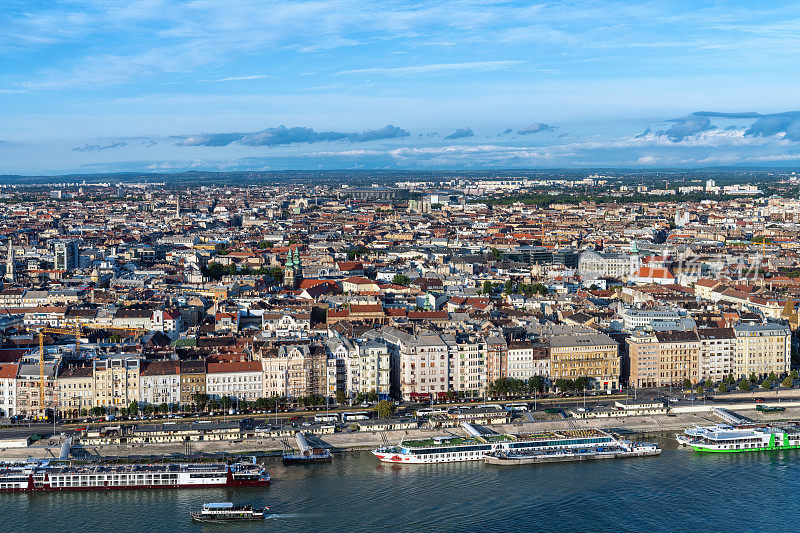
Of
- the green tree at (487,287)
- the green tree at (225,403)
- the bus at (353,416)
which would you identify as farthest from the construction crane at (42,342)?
the green tree at (487,287)

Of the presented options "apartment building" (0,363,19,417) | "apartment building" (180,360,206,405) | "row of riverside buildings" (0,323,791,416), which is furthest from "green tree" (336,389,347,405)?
"apartment building" (0,363,19,417)

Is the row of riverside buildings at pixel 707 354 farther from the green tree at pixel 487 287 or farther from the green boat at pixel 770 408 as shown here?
the green tree at pixel 487 287

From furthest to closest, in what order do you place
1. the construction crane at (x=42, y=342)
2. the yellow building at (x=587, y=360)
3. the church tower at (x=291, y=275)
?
the church tower at (x=291, y=275)
the yellow building at (x=587, y=360)
the construction crane at (x=42, y=342)

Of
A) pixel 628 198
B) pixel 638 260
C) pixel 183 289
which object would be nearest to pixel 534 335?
pixel 183 289

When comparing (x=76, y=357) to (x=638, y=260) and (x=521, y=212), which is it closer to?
(x=638, y=260)

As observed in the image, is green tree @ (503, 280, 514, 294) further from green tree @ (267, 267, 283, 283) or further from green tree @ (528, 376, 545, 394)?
green tree @ (528, 376, 545, 394)
